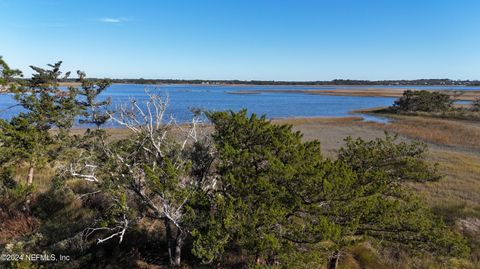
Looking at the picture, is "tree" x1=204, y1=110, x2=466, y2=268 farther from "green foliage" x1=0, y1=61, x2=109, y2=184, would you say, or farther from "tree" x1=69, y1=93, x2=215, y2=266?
"green foliage" x1=0, y1=61, x2=109, y2=184

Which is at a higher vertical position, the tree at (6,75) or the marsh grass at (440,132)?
the tree at (6,75)

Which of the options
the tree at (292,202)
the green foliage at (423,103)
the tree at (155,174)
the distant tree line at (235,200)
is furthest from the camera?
the green foliage at (423,103)

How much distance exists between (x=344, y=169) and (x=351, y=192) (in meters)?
0.56

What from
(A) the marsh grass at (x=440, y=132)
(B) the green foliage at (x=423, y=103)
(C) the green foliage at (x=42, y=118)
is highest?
(C) the green foliage at (x=42, y=118)

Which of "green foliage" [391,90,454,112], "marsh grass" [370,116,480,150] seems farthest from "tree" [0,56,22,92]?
"green foliage" [391,90,454,112]

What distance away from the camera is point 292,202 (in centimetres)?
775

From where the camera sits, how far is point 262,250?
22.6 feet

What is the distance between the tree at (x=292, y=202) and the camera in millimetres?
7105

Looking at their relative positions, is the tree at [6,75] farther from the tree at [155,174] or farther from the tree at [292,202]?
the tree at [292,202]

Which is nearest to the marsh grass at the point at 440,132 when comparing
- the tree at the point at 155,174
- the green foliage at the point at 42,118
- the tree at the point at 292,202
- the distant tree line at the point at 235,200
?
the distant tree line at the point at 235,200

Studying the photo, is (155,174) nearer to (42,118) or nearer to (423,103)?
(42,118)

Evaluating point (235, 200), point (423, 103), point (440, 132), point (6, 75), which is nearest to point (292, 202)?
point (235, 200)

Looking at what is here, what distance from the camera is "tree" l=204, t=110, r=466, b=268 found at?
7.11m

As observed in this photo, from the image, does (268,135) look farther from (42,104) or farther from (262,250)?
(42,104)
